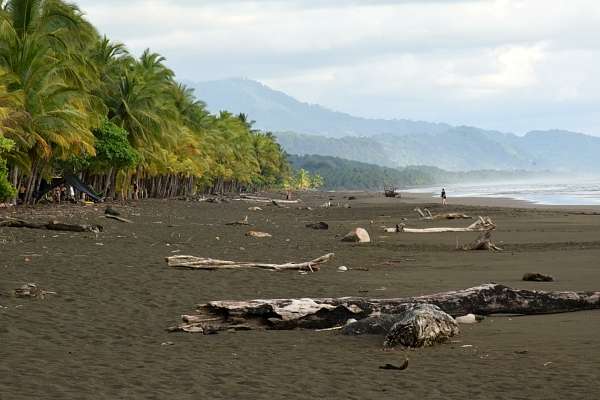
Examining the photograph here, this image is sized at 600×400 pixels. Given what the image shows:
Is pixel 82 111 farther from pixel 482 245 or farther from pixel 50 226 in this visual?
pixel 482 245

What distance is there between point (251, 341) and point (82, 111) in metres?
35.1

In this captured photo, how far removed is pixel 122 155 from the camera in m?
53.3

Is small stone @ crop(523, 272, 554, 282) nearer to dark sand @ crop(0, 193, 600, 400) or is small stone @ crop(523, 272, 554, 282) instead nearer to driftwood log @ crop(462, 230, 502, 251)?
dark sand @ crop(0, 193, 600, 400)

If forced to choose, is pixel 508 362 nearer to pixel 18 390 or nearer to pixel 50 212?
pixel 18 390

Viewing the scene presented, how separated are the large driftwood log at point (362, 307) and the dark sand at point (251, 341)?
0.99 ft

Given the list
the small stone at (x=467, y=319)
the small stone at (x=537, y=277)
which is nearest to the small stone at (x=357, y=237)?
the small stone at (x=537, y=277)

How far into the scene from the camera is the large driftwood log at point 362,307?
11.9 metres

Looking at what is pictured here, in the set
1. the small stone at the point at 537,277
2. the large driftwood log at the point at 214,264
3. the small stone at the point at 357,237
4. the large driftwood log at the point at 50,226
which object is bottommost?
the large driftwood log at the point at 50,226

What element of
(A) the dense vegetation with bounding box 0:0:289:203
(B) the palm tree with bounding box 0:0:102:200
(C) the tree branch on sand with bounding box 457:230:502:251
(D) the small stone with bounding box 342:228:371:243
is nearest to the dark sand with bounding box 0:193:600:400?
(C) the tree branch on sand with bounding box 457:230:502:251

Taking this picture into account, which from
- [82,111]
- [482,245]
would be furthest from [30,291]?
[82,111]

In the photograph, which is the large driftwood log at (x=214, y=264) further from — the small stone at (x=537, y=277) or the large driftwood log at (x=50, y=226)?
the large driftwood log at (x=50, y=226)

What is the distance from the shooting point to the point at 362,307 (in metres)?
12.2

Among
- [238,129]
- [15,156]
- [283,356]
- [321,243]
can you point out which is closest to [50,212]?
[15,156]

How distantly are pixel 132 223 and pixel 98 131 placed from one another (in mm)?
20593
